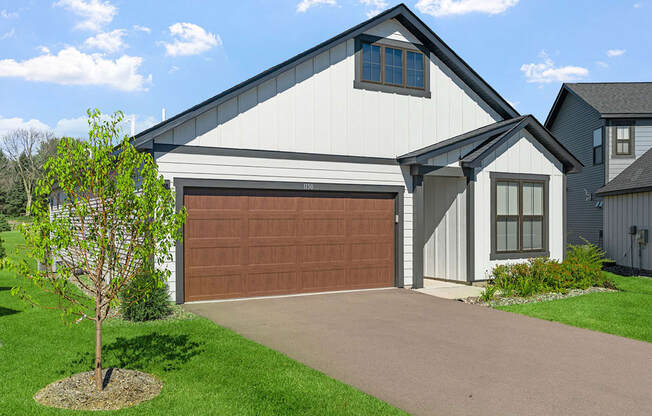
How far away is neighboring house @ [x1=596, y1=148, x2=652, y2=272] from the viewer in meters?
17.0

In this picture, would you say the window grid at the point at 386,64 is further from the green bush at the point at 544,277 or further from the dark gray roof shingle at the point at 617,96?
the dark gray roof shingle at the point at 617,96

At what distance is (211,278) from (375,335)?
420 cm

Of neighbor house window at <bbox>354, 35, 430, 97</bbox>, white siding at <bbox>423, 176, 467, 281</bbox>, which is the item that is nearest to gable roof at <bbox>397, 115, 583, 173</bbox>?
white siding at <bbox>423, 176, 467, 281</bbox>

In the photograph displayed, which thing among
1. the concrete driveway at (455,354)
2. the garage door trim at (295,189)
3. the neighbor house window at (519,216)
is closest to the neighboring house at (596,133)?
the neighbor house window at (519,216)

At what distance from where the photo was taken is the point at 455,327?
8.55 m

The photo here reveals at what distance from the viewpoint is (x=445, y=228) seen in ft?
46.4

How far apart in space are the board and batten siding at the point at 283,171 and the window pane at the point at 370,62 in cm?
216

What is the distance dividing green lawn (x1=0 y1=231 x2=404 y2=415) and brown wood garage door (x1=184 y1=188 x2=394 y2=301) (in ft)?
7.67

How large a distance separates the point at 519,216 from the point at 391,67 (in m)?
5.20

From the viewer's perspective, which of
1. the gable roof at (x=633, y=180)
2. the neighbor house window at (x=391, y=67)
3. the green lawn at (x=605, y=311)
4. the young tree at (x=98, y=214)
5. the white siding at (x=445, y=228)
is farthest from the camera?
the gable roof at (x=633, y=180)

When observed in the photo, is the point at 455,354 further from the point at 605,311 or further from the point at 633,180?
the point at 633,180

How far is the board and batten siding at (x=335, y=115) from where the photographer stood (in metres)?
11.0

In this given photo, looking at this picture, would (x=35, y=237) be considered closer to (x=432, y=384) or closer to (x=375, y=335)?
(x=432, y=384)

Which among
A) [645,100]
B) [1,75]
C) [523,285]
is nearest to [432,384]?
[523,285]
